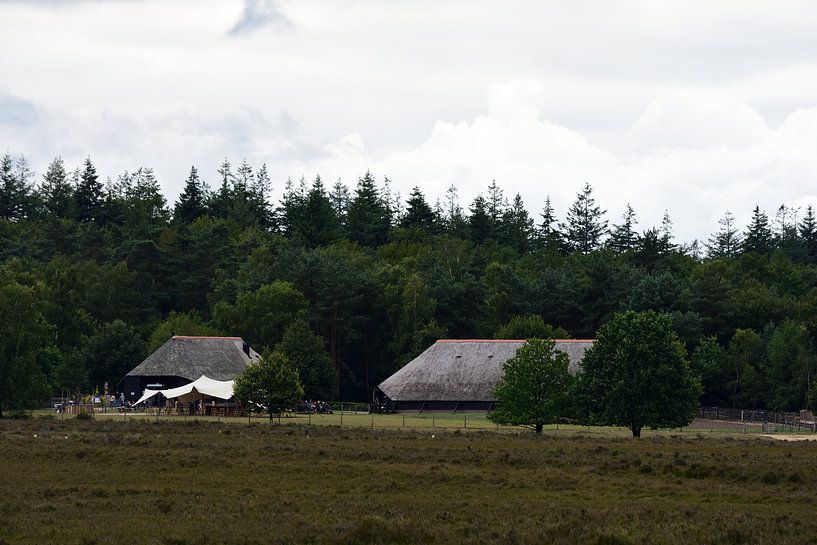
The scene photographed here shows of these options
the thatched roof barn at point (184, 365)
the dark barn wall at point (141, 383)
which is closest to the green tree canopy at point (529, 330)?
the thatched roof barn at point (184, 365)

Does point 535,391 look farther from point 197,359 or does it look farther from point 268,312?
point 268,312

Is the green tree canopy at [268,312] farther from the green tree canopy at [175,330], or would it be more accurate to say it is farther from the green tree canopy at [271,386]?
the green tree canopy at [271,386]

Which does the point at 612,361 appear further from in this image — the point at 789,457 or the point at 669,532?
the point at 669,532

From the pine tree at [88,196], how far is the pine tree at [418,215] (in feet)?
151

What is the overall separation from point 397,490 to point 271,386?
1533 inches

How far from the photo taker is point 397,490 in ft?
106


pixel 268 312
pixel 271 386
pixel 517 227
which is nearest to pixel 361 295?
pixel 268 312

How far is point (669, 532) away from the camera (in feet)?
81.1

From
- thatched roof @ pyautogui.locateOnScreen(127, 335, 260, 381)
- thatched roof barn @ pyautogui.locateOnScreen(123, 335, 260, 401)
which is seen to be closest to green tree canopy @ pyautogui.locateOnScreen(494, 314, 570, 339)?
thatched roof barn @ pyautogui.locateOnScreen(123, 335, 260, 401)

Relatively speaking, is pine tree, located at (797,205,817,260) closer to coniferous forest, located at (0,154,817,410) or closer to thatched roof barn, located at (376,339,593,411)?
coniferous forest, located at (0,154,817,410)

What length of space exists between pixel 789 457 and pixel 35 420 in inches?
1694

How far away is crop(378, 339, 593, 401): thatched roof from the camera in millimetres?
84062

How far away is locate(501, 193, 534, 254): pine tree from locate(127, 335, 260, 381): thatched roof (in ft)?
207

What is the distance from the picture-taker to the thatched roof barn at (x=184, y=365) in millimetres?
88625
